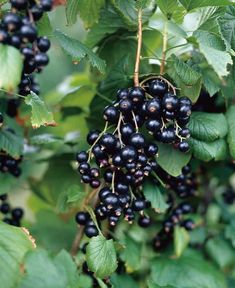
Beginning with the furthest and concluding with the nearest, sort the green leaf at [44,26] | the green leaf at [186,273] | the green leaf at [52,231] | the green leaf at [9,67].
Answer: the green leaf at [52,231]
the green leaf at [186,273]
the green leaf at [44,26]
the green leaf at [9,67]

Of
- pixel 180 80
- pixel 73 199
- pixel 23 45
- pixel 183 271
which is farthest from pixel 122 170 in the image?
pixel 183 271

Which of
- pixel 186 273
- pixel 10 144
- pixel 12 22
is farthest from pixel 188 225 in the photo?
pixel 12 22

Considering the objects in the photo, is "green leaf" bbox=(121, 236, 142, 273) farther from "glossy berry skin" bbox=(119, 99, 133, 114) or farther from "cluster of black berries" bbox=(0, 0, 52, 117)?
"cluster of black berries" bbox=(0, 0, 52, 117)

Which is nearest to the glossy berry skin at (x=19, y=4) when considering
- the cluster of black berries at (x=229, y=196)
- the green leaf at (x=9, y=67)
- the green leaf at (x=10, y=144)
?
the green leaf at (x=9, y=67)

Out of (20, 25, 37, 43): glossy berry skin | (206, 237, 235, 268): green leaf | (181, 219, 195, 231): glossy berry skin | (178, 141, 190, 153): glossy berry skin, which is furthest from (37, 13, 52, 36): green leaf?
(206, 237, 235, 268): green leaf

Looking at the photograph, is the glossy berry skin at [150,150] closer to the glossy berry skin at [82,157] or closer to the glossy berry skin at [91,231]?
the glossy berry skin at [82,157]

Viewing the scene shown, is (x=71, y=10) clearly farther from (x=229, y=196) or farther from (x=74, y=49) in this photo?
(x=229, y=196)
